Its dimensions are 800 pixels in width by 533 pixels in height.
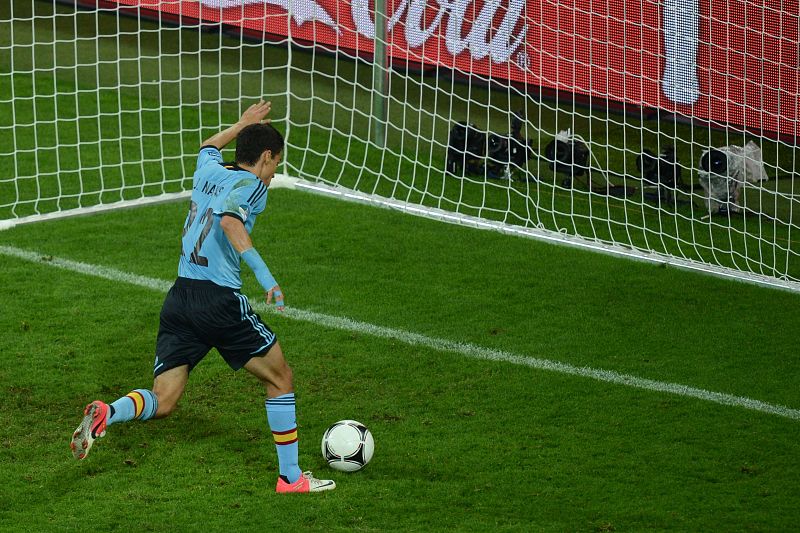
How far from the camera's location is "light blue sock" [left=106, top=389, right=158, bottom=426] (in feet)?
20.3

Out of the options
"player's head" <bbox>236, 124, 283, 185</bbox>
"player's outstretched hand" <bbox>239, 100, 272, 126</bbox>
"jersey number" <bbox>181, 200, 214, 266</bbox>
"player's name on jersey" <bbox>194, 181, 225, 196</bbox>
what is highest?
"player's head" <bbox>236, 124, 283, 185</bbox>

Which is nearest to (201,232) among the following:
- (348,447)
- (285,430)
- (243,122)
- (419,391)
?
(243,122)

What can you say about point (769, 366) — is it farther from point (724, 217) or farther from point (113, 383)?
point (113, 383)

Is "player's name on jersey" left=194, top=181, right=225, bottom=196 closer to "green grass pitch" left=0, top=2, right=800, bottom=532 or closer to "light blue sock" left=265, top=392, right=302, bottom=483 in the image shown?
"light blue sock" left=265, top=392, right=302, bottom=483

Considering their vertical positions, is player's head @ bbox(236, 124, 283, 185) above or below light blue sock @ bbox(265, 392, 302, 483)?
above

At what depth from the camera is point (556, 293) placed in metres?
9.52

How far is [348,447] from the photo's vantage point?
6.51 metres

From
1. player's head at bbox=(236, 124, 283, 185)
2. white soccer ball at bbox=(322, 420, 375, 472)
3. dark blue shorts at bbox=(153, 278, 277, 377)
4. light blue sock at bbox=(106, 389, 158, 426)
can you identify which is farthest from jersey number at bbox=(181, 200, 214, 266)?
white soccer ball at bbox=(322, 420, 375, 472)

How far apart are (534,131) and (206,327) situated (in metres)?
6.63

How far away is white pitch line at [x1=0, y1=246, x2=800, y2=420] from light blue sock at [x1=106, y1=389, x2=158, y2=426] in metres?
2.60

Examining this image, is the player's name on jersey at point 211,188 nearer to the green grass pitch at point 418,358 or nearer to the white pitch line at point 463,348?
the green grass pitch at point 418,358

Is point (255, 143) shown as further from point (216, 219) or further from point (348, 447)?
point (348, 447)

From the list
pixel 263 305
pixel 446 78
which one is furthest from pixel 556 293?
pixel 446 78

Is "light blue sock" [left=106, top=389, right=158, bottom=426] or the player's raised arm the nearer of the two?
"light blue sock" [left=106, top=389, right=158, bottom=426]
